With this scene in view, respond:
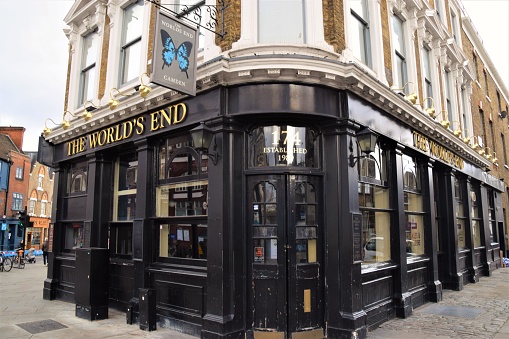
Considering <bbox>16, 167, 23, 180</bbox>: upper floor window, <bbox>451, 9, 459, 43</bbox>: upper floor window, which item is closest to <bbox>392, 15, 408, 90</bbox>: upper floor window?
<bbox>451, 9, 459, 43</bbox>: upper floor window

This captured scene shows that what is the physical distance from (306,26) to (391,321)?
19.3ft

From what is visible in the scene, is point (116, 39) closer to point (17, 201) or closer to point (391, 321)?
point (391, 321)

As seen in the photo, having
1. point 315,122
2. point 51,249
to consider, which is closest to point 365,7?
point 315,122

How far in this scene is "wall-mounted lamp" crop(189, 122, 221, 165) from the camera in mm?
6512

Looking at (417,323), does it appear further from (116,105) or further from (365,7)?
(116,105)

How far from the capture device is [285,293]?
253 inches

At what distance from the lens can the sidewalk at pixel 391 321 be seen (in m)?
6.91

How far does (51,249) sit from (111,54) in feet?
18.7

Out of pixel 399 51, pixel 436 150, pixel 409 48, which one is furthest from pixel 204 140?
pixel 436 150

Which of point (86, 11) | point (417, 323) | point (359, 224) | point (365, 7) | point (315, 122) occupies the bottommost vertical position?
point (417, 323)

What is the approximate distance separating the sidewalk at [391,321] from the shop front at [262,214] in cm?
34

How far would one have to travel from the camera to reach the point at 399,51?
10.2 meters

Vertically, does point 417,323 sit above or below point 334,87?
below

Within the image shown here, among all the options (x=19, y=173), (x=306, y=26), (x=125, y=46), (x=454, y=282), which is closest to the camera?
(x=306, y=26)
